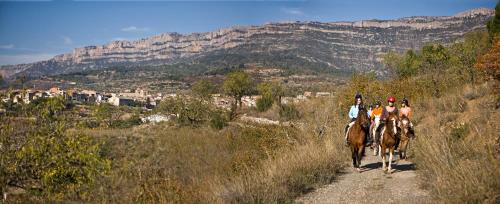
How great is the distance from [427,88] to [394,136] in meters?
21.5

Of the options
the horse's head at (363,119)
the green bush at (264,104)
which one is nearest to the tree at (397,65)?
the green bush at (264,104)

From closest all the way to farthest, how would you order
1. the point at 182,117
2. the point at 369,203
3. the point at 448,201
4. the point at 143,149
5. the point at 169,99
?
1. the point at 448,201
2. the point at 369,203
3. the point at 143,149
4. the point at 182,117
5. the point at 169,99

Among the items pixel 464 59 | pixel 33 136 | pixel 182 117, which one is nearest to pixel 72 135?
pixel 33 136

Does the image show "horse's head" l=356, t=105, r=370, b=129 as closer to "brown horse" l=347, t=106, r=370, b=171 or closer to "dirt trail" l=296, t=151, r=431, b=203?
"brown horse" l=347, t=106, r=370, b=171

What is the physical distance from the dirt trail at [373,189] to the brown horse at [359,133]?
62 centimetres

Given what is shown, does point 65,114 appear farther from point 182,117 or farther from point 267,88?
point 267,88

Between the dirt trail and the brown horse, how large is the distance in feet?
2.04

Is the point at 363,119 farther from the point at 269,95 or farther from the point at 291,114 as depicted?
the point at 269,95

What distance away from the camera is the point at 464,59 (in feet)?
103

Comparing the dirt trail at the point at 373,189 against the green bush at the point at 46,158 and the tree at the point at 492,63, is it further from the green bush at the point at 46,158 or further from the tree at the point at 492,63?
the tree at the point at 492,63

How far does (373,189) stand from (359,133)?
2.56 m

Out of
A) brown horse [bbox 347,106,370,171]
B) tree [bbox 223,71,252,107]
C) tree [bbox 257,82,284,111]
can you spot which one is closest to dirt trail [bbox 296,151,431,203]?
brown horse [bbox 347,106,370,171]

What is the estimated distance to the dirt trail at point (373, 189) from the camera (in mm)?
9555

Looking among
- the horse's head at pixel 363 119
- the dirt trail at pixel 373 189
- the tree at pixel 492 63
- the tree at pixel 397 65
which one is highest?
the tree at pixel 397 65
